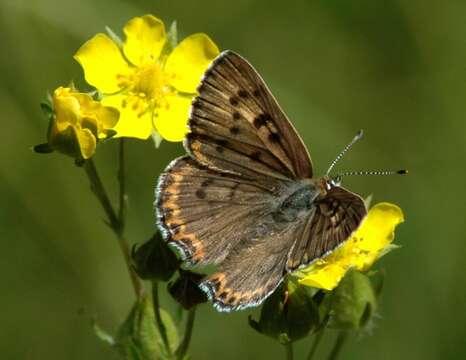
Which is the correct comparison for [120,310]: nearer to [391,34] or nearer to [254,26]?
[254,26]

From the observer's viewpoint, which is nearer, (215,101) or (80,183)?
(215,101)

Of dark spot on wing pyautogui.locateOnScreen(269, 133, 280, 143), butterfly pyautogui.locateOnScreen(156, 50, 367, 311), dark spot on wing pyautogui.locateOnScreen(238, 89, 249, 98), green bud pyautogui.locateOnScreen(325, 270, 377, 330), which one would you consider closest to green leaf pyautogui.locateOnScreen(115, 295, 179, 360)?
butterfly pyautogui.locateOnScreen(156, 50, 367, 311)

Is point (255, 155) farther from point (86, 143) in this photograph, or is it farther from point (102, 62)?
point (102, 62)

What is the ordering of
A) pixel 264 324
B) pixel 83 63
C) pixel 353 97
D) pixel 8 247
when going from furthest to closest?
pixel 353 97
pixel 8 247
pixel 83 63
pixel 264 324

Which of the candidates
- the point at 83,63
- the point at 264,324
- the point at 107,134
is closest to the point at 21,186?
the point at 83,63

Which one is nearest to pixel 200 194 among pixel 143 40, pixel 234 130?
pixel 234 130

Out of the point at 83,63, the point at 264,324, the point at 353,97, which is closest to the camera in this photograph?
the point at 264,324

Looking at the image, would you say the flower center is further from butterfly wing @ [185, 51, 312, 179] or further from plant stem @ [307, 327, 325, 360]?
plant stem @ [307, 327, 325, 360]
